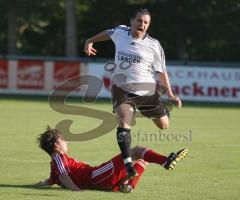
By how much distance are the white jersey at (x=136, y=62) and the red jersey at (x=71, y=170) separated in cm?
135

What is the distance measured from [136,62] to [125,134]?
1.08 metres

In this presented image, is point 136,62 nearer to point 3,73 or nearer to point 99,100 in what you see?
point 99,100

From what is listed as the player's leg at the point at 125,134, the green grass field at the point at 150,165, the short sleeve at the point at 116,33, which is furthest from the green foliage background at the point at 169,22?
the player's leg at the point at 125,134

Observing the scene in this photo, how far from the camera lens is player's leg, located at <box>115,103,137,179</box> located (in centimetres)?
834

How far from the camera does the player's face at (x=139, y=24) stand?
9184 millimetres

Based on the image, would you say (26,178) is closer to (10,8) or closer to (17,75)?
(17,75)

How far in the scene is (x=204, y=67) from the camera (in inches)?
1092

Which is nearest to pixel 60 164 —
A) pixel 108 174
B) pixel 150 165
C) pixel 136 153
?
Answer: pixel 108 174

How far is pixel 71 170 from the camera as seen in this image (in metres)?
8.44

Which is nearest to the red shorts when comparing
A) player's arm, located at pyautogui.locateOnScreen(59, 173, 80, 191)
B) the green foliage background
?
player's arm, located at pyautogui.locateOnScreen(59, 173, 80, 191)

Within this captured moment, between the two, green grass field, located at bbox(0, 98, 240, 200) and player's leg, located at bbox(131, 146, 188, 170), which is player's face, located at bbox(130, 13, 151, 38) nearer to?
player's leg, located at bbox(131, 146, 188, 170)

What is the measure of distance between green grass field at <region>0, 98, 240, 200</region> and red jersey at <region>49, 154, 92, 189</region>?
197mm

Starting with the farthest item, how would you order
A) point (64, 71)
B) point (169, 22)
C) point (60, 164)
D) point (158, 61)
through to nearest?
point (169, 22)
point (64, 71)
point (158, 61)
point (60, 164)

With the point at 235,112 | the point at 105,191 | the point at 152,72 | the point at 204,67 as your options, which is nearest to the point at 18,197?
the point at 105,191
